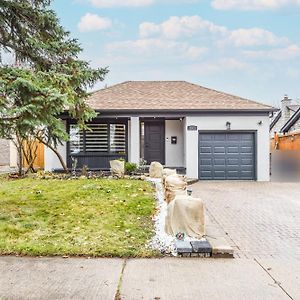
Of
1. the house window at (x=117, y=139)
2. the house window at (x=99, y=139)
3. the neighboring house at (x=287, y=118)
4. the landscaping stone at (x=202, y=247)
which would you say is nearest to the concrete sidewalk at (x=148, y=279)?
the landscaping stone at (x=202, y=247)

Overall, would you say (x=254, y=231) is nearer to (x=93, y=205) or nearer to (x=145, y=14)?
(x=93, y=205)

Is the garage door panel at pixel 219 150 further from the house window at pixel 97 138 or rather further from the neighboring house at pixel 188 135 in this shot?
the house window at pixel 97 138

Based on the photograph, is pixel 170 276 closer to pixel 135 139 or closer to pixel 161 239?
pixel 161 239

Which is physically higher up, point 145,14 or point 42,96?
point 145,14

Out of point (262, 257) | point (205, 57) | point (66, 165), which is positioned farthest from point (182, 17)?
point (262, 257)

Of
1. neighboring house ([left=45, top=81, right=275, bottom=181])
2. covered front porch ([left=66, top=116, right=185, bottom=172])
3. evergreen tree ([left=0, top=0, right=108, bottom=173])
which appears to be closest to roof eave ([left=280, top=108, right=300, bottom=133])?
neighboring house ([left=45, top=81, right=275, bottom=181])

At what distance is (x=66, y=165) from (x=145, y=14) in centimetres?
778

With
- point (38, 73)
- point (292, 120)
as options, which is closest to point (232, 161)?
point (292, 120)

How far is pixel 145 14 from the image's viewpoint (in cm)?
1608

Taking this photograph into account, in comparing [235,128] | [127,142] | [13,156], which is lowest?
[13,156]

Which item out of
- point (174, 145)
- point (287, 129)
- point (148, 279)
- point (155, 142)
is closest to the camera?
point (148, 279)

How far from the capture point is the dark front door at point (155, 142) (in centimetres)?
1744

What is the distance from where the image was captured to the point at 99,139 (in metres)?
16.8

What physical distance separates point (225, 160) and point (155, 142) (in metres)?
3.66
